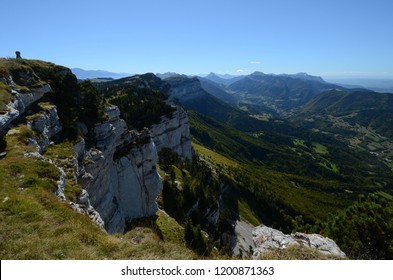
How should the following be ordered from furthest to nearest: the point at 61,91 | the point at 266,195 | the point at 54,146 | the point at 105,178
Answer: the point at 266,195 → the point at 61,91 → the point at 105,178 → the point at 54,146

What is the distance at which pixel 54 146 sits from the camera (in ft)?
127

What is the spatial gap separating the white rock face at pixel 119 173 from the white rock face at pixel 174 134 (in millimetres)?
57435

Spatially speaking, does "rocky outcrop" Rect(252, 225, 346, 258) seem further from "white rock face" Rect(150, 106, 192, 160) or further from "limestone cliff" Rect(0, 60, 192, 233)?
"white rock face" Rect(150, 106, 192, 160)

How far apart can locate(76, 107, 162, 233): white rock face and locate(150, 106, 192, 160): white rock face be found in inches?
2261

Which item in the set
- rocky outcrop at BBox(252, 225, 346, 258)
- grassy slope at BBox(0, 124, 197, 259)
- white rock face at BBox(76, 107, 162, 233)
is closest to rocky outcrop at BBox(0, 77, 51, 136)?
white rock face at BBox(76, 107, 162, 233)

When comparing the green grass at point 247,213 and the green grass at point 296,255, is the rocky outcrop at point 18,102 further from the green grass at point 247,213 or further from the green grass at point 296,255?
the green grass at point 247,213

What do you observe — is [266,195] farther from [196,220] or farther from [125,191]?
[125,191]

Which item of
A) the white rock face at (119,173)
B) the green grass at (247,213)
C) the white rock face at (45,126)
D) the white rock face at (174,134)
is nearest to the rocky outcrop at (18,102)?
the white rock face at (45,126)

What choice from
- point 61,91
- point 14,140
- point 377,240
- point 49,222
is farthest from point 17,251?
point 61,91

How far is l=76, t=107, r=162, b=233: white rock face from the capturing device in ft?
141

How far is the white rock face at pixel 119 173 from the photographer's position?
1690 inches

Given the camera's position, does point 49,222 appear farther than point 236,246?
No

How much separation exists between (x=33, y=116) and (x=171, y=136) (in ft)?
333

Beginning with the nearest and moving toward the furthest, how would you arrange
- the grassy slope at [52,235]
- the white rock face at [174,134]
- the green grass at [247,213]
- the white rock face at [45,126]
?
the grassy slope at [52,235] → the white rock face at [45,126] → the white rock face at [174,134] → the green grass at [247,213]
